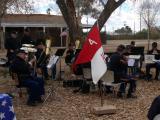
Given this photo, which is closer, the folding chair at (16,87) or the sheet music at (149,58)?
the folding chair at (16,87)

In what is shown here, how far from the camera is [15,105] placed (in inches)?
445

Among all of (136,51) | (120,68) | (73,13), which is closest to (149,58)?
(136,51)

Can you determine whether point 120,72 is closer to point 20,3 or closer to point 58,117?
point 58,117

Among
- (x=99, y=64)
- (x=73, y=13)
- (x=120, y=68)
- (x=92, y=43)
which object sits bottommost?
(x=120, y=68)

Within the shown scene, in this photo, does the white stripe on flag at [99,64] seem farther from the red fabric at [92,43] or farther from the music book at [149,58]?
the music book at [149,58]

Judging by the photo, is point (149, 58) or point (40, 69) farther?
point (149, 58)


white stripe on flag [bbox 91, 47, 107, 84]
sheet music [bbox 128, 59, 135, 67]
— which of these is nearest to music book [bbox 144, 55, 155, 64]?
sheet music [bbox 128, 59, 135, 67]

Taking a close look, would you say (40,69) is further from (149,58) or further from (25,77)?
(149,58)

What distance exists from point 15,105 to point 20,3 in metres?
17.9

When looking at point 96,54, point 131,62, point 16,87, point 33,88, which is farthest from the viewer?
point 131,62

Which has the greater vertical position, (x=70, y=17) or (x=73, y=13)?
(x=73, y=13)

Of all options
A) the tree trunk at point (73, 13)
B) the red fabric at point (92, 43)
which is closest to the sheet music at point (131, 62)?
the tree trunk at point (73, 13)

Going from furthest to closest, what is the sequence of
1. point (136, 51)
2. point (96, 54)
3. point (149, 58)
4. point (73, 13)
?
point (73, 13) → point (136, 51) → point (149, 58) → point (96, 54)

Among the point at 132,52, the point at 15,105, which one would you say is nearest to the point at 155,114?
the point at 15,105
